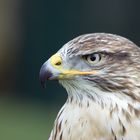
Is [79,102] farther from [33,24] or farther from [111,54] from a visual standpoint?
[33,24]

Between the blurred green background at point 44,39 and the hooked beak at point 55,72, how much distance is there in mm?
6964

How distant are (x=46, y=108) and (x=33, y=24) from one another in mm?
1365

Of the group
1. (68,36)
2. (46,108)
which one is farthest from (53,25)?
(46,108)

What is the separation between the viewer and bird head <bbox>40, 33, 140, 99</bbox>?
7.37m

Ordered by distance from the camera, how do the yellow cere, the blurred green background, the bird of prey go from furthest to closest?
1. the blurred green background
2. the yellow cere
3. the bird of prey

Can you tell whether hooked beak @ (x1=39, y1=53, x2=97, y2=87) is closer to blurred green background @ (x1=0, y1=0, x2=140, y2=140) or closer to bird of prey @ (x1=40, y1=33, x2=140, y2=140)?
bird of prey @ (x1=40, y1=33, x2=140, y2=140)

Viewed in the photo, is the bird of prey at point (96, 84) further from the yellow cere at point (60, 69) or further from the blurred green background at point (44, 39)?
the blurred green background at point (44, 39)

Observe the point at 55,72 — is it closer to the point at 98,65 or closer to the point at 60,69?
the point at 60,69

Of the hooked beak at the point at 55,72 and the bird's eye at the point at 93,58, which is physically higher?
the bird's eye at the point at 93,58

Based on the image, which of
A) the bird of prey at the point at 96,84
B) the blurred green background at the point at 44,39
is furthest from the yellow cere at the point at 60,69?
the blurred green background at the point at 44,39

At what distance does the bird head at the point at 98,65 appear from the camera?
24.2 ft

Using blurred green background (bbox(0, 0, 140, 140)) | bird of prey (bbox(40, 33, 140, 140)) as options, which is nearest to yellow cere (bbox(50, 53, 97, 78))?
bird of prey (bbox(40, 33, 140, 140))

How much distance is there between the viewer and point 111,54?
7.41m

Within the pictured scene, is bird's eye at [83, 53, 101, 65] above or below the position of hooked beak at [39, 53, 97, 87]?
above
